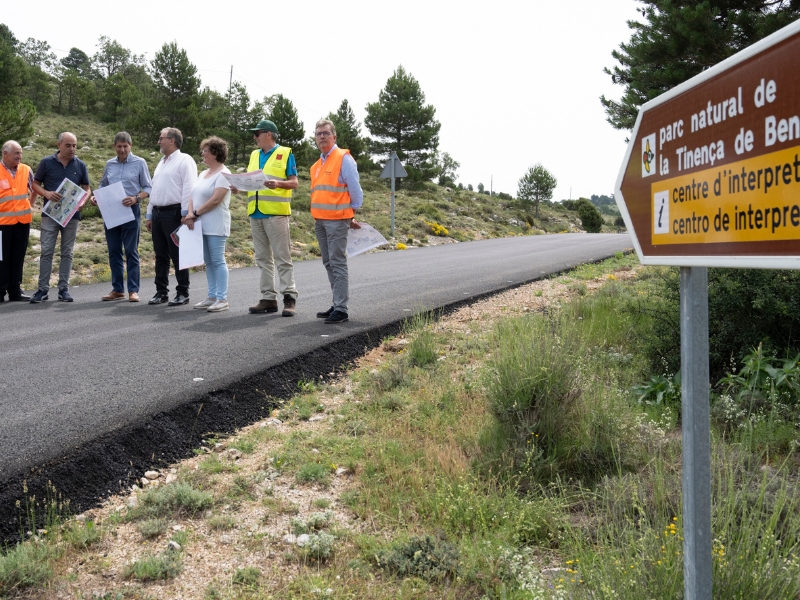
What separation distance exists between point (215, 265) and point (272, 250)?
0.69 metres

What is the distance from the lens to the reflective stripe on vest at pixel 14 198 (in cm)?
874

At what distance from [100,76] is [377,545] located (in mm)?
93231

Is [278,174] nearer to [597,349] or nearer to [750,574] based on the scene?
[597,349]

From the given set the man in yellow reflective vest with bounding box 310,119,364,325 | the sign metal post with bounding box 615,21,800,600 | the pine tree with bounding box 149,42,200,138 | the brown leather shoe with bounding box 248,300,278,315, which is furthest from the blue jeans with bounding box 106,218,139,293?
the pine tree with bounding box 149,42,200,138

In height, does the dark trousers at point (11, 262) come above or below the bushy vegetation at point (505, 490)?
above

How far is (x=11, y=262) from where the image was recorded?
8.65m

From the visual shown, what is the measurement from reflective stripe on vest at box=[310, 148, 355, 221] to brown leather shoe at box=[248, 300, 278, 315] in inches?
48.6

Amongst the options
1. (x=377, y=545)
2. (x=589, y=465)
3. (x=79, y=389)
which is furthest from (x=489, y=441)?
(x=79, y=389)

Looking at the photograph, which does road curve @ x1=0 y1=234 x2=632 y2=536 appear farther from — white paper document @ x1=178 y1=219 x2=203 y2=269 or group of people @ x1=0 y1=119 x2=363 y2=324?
white paper document @ x1=178 y1=219 x2=203 y2=269

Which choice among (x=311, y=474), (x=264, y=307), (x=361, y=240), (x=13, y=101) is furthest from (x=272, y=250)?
(x=13, y=101)

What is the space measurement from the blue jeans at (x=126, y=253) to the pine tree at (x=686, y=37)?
24.0ft

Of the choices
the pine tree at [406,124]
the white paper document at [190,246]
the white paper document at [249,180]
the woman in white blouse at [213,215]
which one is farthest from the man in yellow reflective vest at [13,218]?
the pine tree at [406,124]

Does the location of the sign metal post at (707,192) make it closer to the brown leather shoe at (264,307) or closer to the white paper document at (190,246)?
the brown leather shoe at (264,307)

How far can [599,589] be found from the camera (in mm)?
2168
